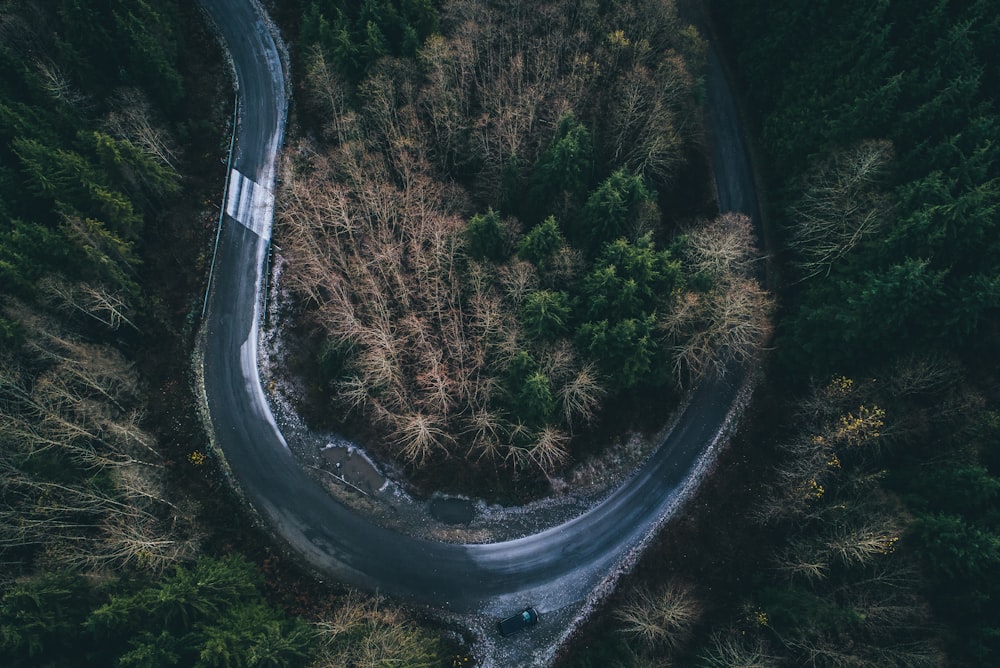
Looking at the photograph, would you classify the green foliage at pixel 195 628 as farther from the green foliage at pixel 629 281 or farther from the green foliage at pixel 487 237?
the green foliage at pixel 629 281

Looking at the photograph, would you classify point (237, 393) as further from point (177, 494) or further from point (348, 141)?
point (348, 141)

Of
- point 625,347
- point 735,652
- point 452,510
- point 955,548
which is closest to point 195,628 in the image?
point 452,510

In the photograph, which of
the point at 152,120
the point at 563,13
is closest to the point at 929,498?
the point at 563,13

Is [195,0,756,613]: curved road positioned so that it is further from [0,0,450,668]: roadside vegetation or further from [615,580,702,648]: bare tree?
[615,580,702,648]: bare tree

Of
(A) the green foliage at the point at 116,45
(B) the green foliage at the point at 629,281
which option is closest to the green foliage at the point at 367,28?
(A) the green foliage at the point at 116,45

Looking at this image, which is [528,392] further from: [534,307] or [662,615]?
[662,615]

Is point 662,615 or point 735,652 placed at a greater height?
point 662,615
